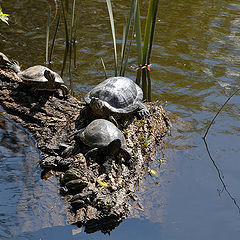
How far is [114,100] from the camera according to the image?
459cm

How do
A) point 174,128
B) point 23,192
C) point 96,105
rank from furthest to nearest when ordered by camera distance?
point 174,128 → point 96,105 → point 23,192

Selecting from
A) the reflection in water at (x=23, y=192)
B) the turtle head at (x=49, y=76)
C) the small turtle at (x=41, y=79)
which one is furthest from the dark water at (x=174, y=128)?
the turtle head at (x=49, y=76)

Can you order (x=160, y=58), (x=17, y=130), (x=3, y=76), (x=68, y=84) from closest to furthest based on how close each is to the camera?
(x=17, y=130) → (x=3, y=76) → (x=68, y=84) → (x=160, y=58)

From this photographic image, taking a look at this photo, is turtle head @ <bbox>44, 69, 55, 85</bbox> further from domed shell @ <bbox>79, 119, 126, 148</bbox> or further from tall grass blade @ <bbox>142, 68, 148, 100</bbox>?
tall grass blade @ <bbox>142, 68, 148, 100</bbox>

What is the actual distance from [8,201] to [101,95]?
204cm

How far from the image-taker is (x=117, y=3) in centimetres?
1098

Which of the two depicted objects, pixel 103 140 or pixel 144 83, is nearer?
pixel 103 140

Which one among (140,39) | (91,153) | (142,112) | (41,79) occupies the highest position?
(140,39)

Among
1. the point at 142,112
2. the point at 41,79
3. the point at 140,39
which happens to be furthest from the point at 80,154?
the point at 140,39

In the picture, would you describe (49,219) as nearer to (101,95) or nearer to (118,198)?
(118,198)

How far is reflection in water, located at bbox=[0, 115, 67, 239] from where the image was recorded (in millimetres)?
3023

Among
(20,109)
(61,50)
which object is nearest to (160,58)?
(61,50)

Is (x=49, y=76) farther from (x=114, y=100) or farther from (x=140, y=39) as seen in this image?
(x=140, y=39)

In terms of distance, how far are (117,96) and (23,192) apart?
6.33ft
